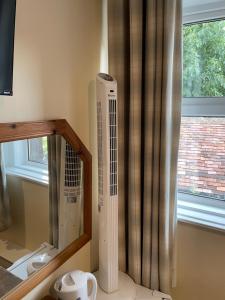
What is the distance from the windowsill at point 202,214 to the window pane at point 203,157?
0.24 ft

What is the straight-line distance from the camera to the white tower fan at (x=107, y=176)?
3.93ft

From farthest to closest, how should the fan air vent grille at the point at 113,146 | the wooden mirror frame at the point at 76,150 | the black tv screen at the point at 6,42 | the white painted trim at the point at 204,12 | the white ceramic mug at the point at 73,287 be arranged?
1. the white painted trim at the point at 204,12
2. the fan air vent grille at the point at 113,146
3. the white ceramic mug at the point at 73,287
4. the wooden mirror frame at the point at 76,150
5. the black tv screen at the point at 6,42

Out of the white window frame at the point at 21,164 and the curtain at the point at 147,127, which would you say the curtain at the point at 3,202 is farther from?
the curtain at the point at 147,127

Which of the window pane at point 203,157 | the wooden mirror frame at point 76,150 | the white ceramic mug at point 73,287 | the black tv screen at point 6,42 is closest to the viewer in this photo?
the black tv screen at point 6,42

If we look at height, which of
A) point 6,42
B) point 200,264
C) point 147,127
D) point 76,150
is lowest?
point 200,264

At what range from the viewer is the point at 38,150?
1.14 m

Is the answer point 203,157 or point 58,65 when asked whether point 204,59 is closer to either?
point 203,157

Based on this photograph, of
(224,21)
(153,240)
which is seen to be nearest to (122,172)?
(153,240)

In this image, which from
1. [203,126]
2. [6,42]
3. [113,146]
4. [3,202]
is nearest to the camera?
[6,42]

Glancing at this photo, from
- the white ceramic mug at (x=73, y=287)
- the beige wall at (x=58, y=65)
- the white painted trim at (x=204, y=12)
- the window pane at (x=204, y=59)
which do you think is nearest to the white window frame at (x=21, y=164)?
the beige wall at (x=58, y=65)

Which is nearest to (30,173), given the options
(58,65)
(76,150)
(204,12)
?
(76,150)

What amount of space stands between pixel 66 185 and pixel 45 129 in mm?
332

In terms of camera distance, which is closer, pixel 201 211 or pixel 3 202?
pixel 3 202

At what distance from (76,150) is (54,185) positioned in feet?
0.69
